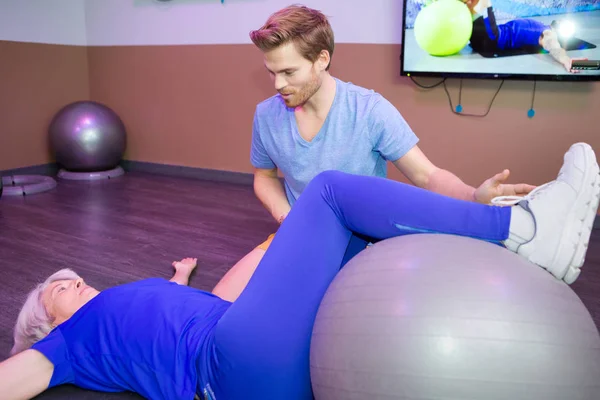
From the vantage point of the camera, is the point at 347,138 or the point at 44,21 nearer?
the point at 347,138

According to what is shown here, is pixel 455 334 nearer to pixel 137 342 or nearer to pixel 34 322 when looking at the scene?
pixel 137 342

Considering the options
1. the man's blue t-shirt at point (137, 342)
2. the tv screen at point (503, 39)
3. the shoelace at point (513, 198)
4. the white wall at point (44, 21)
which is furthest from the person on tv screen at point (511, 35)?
the white wall at point (44, 21)

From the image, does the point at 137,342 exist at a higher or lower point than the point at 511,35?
lower

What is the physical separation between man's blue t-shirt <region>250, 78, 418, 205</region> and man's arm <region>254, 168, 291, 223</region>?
0.13 metres

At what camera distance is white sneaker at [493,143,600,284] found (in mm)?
993

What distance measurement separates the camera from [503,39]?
2.84 m

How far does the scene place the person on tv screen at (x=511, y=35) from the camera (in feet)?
8.93

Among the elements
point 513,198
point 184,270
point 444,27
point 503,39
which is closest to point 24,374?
point 184,270

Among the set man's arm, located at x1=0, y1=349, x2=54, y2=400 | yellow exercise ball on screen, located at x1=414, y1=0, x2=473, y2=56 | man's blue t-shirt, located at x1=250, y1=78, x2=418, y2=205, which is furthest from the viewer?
yellow exercise ball on screen, located at x1=414, y1=0, x2=473, y2=56

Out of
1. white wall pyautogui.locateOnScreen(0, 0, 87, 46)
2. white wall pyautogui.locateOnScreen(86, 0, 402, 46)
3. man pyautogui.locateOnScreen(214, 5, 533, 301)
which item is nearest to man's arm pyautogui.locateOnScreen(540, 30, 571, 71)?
white wall pyautogui.locateOnScreen(86, 0, 402, 46)

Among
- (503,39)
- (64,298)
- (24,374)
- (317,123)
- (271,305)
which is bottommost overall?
(24,374)

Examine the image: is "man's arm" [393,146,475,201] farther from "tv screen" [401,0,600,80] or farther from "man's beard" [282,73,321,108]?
"tv screen" [401,0,600,80]

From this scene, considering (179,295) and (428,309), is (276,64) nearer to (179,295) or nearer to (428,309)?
(179,295)

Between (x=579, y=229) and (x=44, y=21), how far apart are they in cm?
438
